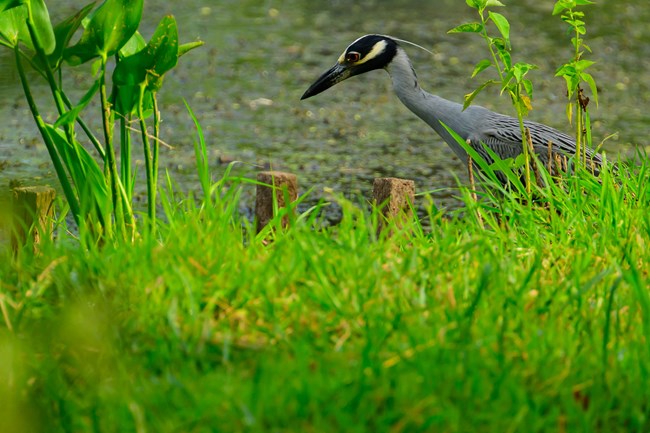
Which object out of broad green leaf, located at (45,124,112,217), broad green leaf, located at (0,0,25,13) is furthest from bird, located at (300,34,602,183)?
broad green leaf, located at (0,0,25,13)

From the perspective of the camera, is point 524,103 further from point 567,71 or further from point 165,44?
point 165,44

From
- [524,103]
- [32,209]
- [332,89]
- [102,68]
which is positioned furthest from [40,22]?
[332,89]

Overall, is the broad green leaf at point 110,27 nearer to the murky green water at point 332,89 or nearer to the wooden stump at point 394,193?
the wooden stump at point 394,193

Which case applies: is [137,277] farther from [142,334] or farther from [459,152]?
[459,152]

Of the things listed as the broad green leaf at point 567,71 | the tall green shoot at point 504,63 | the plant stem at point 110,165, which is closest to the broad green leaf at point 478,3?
the tall green shoot at point 504,63

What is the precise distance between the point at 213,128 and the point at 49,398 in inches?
160

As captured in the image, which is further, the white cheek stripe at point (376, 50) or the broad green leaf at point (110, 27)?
the white cheek stripe at point (376, 50)

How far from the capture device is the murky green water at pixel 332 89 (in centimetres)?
550

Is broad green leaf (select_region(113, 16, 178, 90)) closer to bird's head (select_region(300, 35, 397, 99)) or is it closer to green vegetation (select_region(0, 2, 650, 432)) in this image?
green vegetation (select_region(0, 2, 650, 432))

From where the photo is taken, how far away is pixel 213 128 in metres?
6.05

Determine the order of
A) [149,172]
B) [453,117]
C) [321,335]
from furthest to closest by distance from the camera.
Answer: [453,117], [149,172], [321,335]

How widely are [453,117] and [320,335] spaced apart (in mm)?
2121

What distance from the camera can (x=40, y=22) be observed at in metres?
2.94

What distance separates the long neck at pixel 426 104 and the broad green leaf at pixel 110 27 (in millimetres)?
1559
